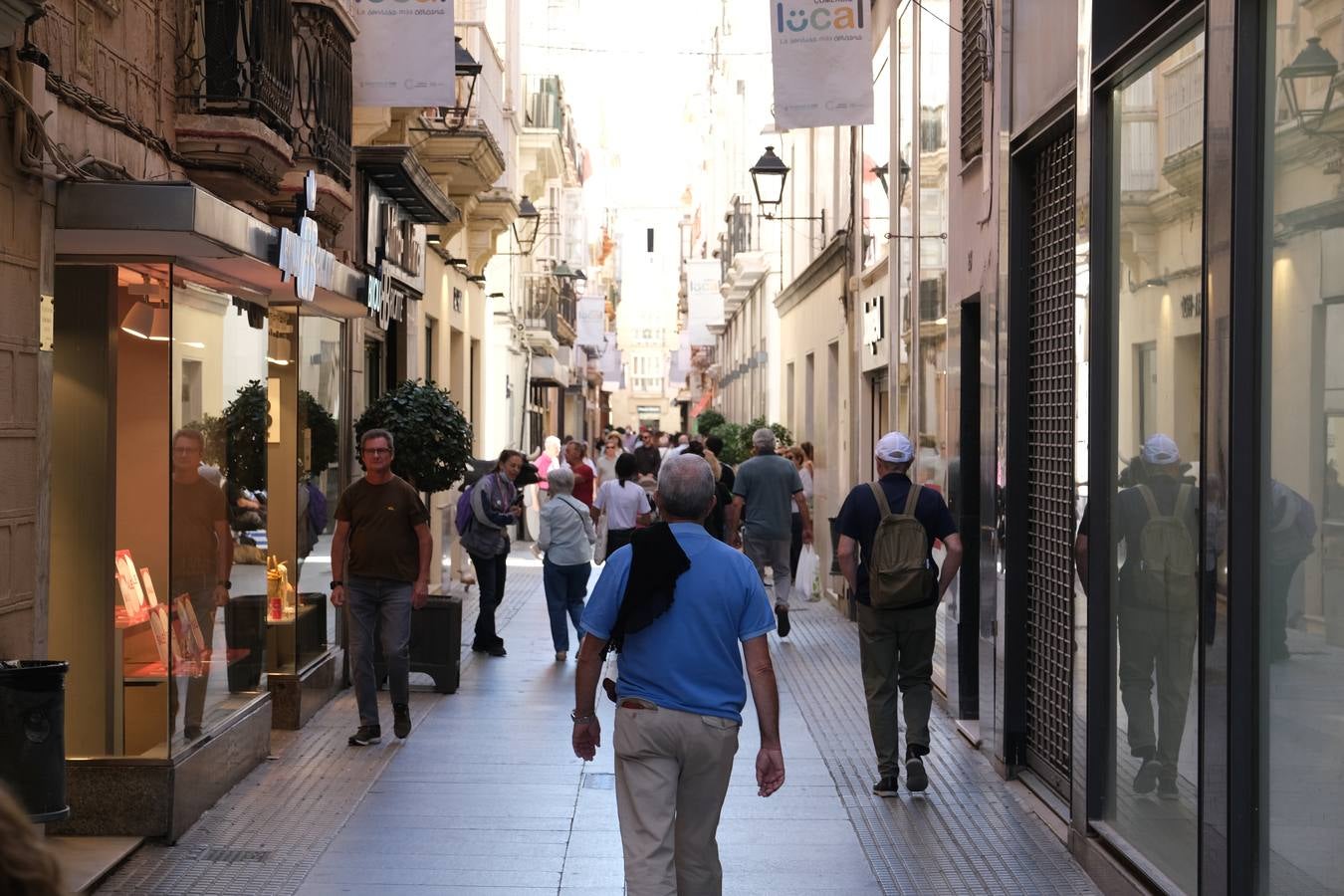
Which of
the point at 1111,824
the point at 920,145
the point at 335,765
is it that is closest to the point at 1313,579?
the point at 1111,824

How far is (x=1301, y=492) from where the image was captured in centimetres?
513

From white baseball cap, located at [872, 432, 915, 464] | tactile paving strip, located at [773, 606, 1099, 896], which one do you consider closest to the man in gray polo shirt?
tactile paving strip, located at [773, 606, 1099, 896]

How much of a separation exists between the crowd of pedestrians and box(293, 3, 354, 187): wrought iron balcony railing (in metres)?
2.53

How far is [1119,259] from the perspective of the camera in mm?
7469

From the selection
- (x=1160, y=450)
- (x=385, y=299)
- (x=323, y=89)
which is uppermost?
(x=323, y=89)

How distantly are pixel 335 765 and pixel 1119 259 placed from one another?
5.35m

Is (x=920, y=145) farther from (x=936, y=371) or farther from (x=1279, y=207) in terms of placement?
(x=1279, y=207)

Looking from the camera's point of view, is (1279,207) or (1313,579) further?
(1279,207)

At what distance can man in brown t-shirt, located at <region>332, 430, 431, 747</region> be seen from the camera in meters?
10.4

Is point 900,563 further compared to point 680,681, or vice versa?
point 900,563

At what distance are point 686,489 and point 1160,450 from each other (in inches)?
80.5

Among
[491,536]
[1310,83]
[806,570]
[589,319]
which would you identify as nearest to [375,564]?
[491,536]

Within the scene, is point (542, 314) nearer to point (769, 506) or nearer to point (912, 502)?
point (769, 506)

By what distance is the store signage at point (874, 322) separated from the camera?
54.4 feet
